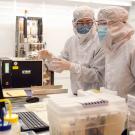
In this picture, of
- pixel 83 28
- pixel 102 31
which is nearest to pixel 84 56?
pixel 83 28

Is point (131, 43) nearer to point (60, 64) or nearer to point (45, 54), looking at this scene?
point (60, 64)

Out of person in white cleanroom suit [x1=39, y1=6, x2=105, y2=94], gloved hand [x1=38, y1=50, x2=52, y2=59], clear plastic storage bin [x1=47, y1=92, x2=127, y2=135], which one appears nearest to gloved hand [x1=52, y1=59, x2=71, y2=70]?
person in white cleanroom suit [x1=39, y1=6, x2=105, y2=94]

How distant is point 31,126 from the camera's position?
1.24 m

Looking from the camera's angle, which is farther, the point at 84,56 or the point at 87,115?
the point at 84,56

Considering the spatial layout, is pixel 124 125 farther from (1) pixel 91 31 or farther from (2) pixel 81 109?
(1) pixel 91 31

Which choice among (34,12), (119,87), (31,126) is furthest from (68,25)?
(31,126)

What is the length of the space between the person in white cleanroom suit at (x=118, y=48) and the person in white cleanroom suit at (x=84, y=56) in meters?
0.27

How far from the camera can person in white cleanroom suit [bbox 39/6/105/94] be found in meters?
2.03

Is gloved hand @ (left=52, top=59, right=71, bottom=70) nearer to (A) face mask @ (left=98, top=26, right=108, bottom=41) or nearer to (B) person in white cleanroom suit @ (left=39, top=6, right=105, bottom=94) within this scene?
(B) person in white cleanroom suit @ (left=39, top=6, right=105, bottom=94)

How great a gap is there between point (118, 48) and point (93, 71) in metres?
0.38

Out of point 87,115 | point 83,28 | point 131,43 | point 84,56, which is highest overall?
point 83,28

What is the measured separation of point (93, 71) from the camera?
2.05 meters

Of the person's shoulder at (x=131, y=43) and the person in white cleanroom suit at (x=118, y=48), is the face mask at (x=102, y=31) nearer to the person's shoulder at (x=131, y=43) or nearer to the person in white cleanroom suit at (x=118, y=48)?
the person in white cleanroom suit at (x=118, y=48)

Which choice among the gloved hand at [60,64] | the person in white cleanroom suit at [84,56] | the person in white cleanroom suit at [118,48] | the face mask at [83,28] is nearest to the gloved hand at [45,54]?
the person in white cleanroom suit at [84,56]
